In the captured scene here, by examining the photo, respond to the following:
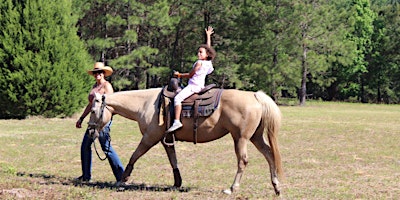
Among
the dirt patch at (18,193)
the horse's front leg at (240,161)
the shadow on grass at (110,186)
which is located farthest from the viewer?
the shadow on grass at (110,186)

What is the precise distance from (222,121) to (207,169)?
2.83 metres

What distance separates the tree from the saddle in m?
15.9

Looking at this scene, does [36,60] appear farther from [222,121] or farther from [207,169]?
[222,121]

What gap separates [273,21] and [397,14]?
21234 millimetres

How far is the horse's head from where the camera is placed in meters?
7.62

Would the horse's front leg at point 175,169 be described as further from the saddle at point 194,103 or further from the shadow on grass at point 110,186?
the saddle at point 194,103

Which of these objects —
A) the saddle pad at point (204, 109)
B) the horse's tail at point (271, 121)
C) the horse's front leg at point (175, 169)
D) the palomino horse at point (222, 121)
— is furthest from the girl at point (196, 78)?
the horse's tail at point (271, 121)

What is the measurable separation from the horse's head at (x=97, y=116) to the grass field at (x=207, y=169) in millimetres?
893

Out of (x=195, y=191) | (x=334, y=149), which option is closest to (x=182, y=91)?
(x=195, y=191)

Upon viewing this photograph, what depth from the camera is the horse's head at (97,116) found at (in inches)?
300

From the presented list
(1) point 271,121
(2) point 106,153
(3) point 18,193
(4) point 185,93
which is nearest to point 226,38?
(2) point 106,153

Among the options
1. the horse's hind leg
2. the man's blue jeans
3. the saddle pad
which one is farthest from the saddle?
the man's blue jeans

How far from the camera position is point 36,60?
862 inches

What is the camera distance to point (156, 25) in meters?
39.0
